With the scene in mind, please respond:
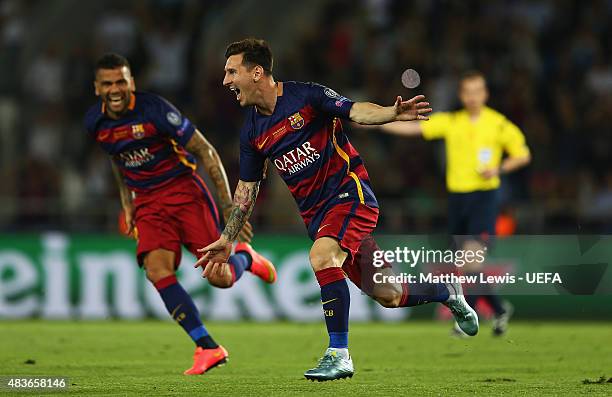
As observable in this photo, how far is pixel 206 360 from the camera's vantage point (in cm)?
873

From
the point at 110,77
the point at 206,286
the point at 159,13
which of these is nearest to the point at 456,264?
the point at 110,77

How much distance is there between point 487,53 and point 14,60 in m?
6.93

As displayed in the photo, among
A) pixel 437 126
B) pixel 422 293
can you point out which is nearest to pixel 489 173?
pixel 437 126

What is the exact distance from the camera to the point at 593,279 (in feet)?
36.8

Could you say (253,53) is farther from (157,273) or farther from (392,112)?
(157,273)

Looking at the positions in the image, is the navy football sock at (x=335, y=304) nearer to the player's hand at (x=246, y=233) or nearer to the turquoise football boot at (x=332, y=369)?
the turquoise football boot at (x=332, y=369)

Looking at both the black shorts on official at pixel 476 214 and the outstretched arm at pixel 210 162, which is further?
the black shorts on official at pixel 476 214

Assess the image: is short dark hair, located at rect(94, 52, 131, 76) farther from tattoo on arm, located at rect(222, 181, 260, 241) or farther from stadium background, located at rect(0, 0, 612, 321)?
stadium background, located at rect(0, 0, 612, 321)

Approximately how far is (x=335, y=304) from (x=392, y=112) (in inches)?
50.6

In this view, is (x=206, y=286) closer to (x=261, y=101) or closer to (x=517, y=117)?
(x=517, y=117)

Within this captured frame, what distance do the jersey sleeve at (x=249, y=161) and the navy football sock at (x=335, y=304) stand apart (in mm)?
897

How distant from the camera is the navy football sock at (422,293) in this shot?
8.45m

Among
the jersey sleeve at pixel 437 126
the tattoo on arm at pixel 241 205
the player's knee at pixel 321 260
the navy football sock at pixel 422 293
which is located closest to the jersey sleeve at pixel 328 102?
the tattoo on arm at pixel 241 205

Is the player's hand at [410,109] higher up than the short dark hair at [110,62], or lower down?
lower down
